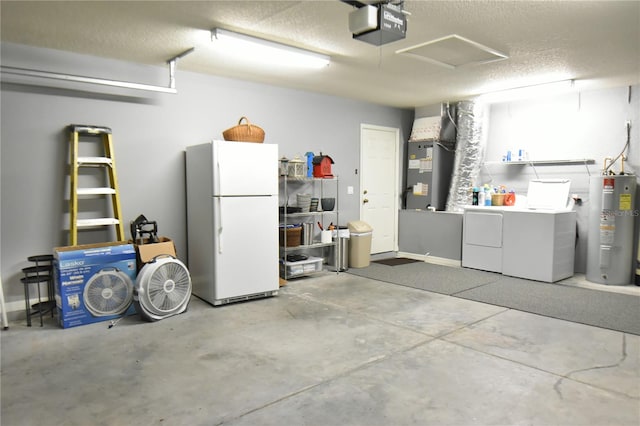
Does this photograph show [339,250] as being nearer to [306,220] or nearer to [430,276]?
[306,220]

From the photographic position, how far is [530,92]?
584cm

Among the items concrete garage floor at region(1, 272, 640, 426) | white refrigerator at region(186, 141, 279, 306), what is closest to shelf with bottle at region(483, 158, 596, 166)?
concrete garage floor at region(1, 272, 640, 426)

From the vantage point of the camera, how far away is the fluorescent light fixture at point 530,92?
5.41 m

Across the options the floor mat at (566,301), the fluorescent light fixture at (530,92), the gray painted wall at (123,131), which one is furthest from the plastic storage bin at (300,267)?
the fluorescent light fixture at (530,92)

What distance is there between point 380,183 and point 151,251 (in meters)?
4.09

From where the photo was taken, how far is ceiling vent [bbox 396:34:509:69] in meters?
3.83

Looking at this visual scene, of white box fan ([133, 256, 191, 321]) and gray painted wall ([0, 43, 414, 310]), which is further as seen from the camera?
gray painted wall ([0, 43, 414, 310])

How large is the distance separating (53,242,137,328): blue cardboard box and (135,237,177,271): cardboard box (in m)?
0.09

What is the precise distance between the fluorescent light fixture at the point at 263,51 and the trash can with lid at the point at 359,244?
254 centimetres

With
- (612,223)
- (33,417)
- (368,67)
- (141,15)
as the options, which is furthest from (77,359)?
(612,223)

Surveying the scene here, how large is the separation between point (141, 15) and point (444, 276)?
4591mm

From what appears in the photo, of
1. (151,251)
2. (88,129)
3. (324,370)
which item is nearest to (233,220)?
(151,251)

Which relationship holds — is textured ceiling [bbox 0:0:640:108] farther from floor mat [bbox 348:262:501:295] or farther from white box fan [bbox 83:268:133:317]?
floor mat [bbox 348:262:501:295]

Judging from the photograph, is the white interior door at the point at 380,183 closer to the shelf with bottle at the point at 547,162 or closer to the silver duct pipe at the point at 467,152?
the silver duct pipe at the point at 467,152
